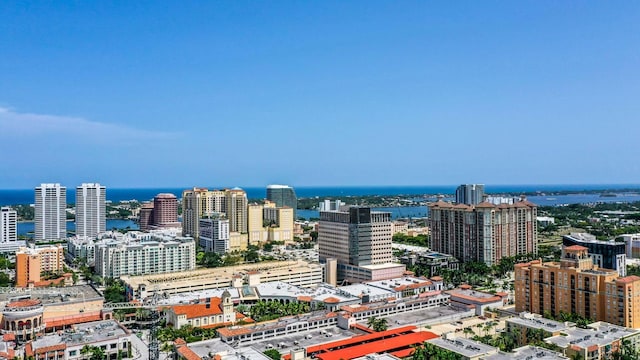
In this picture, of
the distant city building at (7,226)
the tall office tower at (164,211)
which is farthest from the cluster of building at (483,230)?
the distant city building at (7,226)

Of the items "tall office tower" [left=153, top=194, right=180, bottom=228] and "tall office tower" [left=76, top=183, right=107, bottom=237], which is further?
"tall office tower" [left=153, top=194, right=180, bottom=228]

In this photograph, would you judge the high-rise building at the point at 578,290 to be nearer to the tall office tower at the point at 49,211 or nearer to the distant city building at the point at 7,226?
the distant city building at the point at 7,226

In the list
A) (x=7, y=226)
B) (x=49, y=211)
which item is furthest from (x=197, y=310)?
(x=49, y=211)

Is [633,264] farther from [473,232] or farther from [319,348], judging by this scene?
[319,348]

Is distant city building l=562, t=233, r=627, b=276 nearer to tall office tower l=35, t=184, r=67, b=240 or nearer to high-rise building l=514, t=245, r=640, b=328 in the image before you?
high-rise building l=514, t=245, r=640, b=328

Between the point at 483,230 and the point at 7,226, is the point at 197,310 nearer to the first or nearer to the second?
the point at 483,230

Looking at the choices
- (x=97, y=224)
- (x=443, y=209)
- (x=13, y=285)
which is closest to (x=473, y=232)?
(x=443, y=209)

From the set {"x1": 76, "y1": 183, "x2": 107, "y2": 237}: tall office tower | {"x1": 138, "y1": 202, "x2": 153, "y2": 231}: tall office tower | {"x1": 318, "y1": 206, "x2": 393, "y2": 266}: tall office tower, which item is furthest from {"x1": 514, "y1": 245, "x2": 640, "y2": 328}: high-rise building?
{"x1": 138, "y1": 202, "x2": 153, "y2": 231}: tall office tower
